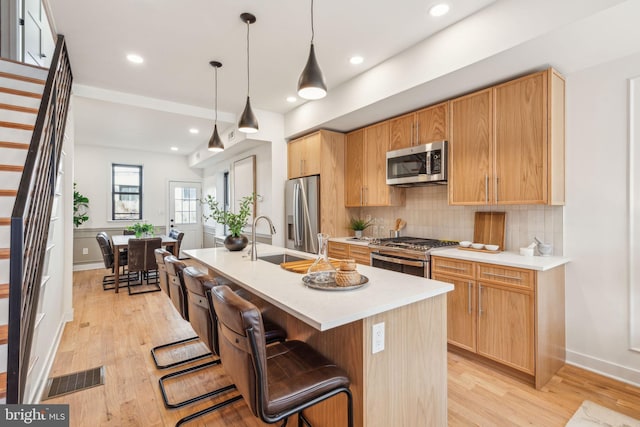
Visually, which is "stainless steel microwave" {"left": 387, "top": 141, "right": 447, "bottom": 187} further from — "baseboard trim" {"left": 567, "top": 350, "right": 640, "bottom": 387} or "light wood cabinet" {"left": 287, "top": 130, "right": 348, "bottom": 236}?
"baseboard trim" {"left": 567, "top": 350, "right": 640, "bottom": 387}

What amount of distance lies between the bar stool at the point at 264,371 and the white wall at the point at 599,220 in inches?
92.7

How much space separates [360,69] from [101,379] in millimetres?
3701

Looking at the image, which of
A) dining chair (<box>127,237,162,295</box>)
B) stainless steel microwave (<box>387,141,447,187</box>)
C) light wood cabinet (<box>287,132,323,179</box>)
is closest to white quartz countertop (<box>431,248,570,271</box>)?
stainless steel microwave (<box>387,141,447,187</box>)

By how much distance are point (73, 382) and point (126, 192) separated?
6.14 metres

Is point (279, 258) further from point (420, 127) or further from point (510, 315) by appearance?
point (420, 127)

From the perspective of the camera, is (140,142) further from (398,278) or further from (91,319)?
(398,278)

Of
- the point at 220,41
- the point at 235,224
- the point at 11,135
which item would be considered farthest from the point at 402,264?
the point at 11,135

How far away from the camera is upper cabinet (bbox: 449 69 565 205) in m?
2.40

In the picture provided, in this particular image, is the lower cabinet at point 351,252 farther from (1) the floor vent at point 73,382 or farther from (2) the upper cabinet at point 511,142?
(1) the floor vent at point 73,382

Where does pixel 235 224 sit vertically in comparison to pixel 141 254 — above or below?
above

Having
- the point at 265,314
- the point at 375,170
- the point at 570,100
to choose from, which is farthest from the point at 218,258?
the point at 570,100

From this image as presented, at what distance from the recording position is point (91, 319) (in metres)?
3.73

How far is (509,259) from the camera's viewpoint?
245 cm

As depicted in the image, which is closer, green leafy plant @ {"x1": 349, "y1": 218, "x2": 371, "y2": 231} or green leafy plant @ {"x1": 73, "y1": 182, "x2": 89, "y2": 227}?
green leafy plant @ {"x1": 349, "y1": 218, "x2": 371, "y2": 231}
